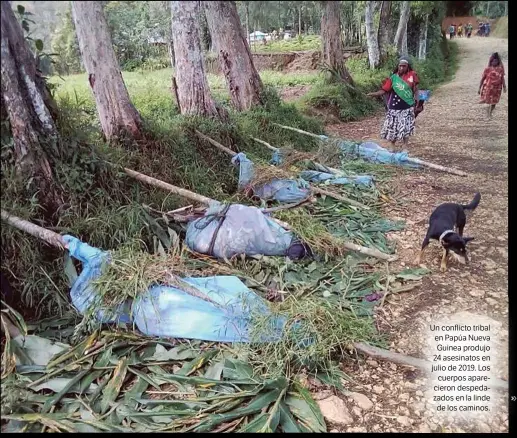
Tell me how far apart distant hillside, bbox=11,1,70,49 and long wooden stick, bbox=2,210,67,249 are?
83 centimetres

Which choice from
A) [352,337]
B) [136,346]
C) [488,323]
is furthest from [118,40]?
[488,323]

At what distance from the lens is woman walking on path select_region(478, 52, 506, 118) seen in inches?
63.0

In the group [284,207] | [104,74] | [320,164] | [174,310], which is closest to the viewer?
[174,310]

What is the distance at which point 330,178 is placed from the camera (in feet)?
11.1

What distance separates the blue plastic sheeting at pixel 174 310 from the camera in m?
2.03

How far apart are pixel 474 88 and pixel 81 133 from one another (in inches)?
77.8

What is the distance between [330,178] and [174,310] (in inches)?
71.5

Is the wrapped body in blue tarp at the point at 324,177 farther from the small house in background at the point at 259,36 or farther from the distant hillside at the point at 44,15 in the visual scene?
the distant hillside at the point at 44,15

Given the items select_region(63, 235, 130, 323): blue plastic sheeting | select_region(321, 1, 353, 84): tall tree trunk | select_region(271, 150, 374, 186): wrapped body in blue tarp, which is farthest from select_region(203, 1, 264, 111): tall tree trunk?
select_region(63, 235, 130, 323): blue plastic sheeting

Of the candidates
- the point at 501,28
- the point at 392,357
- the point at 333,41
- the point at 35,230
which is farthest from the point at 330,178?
the point at 35,230

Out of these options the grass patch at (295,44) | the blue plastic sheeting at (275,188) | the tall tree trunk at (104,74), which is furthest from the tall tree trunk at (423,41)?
the tall tree trunk at (104,74)

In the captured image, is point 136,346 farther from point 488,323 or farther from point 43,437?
point 488,323

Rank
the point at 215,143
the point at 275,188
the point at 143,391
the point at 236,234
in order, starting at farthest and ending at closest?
the point at 215,143 → the point at 275,188 → the point at 236,234 → the point at 143,391

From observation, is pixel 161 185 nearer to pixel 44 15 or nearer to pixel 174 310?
pixel 174 310
